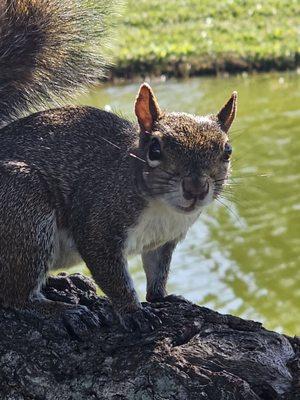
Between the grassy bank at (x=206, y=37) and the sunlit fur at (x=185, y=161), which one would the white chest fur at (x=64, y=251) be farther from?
the grassy bank at (x=206, y=37)

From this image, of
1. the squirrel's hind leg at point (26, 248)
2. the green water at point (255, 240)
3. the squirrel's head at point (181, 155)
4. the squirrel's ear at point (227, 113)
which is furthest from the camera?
the green water at point (255, 240)

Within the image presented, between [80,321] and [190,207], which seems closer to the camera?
[190,207]

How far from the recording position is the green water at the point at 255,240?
6.71m

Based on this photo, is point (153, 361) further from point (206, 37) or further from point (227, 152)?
point (206, 37)

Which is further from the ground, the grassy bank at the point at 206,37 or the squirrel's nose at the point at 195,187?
the grassy bank at the point at 206,37

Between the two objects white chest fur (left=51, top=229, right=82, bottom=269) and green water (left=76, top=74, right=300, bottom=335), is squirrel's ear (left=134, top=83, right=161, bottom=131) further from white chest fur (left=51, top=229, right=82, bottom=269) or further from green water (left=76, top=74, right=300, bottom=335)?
green water (left=76, top=74, right=300, bottom=335)

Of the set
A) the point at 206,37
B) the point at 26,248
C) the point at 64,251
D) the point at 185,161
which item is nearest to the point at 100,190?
the point at 64,251

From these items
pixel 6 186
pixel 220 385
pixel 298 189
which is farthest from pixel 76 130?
pixel 298 189

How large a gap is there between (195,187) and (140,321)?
1.58 ft

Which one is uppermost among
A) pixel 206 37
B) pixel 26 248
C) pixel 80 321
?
pixel 206 37

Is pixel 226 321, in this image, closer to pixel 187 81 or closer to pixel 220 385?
pixel 220 385

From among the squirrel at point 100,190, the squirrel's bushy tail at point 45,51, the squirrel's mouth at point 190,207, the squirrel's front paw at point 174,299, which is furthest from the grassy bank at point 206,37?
the squirrel's mouth at point 190,207

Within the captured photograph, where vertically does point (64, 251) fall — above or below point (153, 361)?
above

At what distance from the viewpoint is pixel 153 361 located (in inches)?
125
